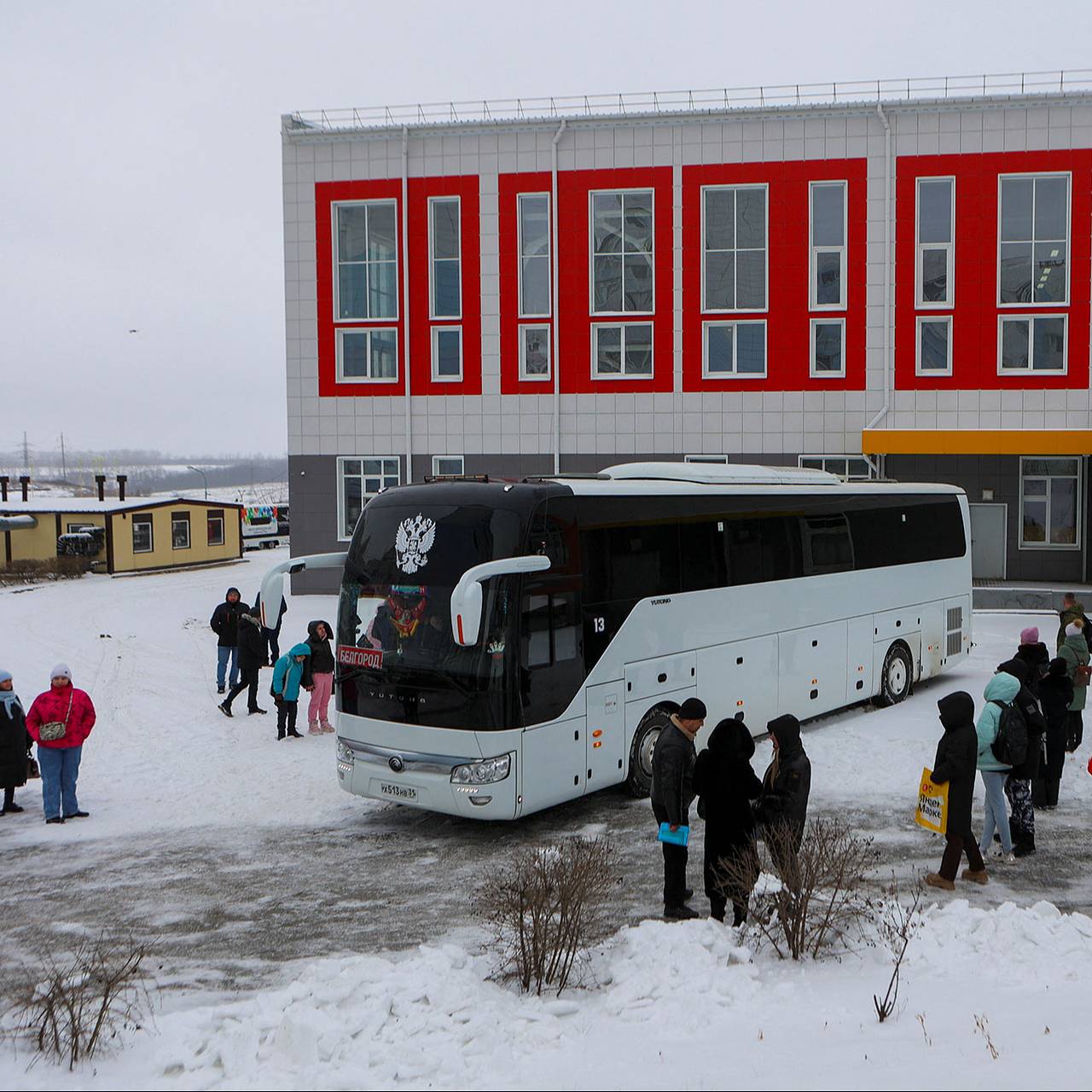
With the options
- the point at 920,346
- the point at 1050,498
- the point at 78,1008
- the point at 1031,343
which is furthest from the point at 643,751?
the point at 1050,498

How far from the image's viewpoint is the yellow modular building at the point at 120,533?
44.5 m

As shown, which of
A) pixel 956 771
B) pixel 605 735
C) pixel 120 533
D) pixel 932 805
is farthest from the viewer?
pixel 120 533

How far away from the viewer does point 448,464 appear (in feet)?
112

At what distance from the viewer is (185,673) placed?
851 inches

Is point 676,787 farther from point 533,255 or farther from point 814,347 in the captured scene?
point 533,255

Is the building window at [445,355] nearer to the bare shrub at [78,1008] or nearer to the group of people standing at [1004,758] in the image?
the group of people standing at [1004,758]

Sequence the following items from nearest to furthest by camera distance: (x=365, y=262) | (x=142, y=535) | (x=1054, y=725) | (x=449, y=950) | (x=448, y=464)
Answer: (x=449, y=950), (x=1054, y=725), (x=365, y=262), (x=448, y=464), (x=142, y=535)

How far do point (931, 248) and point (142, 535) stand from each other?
32406mm

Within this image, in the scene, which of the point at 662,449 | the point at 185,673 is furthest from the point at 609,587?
the point at 662,449

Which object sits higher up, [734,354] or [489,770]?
[734,354]

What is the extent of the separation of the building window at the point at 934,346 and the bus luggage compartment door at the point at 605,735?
23.0m

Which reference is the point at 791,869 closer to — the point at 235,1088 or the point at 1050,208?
the point at 235,1088

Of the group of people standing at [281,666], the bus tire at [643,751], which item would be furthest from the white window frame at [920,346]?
the bus tire at [643,751]

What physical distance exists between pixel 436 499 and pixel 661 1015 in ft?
20.0
